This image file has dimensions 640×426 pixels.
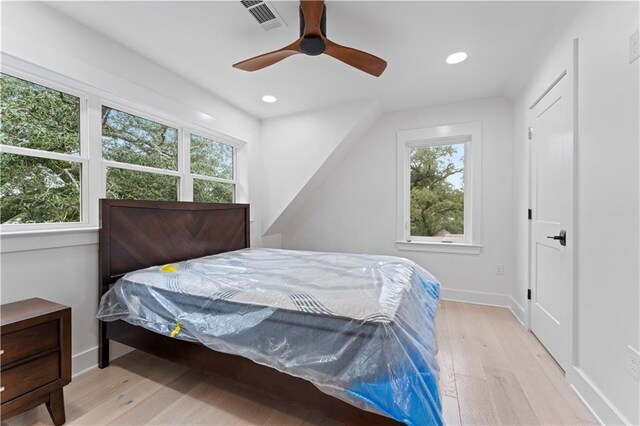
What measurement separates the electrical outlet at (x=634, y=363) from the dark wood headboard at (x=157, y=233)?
2.99m

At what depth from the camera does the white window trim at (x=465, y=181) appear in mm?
3217

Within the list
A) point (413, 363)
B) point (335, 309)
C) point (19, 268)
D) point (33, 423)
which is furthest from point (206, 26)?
point (33, 423)

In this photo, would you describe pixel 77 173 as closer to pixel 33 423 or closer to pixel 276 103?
pixel 33 423

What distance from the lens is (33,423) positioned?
1.44 metres

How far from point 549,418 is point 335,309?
4.35 feet

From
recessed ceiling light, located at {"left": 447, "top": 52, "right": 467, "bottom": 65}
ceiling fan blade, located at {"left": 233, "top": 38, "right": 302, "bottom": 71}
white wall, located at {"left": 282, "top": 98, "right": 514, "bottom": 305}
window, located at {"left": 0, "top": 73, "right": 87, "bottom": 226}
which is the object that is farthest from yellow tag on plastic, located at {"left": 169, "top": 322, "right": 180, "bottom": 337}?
recessed ceiling light, located at {"left": 447, "top": 52, "right": 467, "bottom": 65}

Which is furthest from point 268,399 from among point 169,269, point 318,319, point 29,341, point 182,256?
point 182,256

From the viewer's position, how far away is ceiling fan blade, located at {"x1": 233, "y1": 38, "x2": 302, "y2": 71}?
1.78 meters

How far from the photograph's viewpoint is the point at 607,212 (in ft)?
4.63

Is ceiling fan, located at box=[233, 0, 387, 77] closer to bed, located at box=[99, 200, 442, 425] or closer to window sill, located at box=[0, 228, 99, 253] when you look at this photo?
bed, located at box=[99, 200, 442, 425]

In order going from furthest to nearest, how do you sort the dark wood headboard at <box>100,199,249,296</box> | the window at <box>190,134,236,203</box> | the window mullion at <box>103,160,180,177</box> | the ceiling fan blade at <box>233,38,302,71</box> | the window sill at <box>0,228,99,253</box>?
the window at <box>190,134,236,203</box> → the window mullion at <box>103,160,180,177</box> → the dark wood headboard at <box>100,199,249,296</box> → the ceiling fan blade at <box>233,38,302,71</box> → the window sill at <box>0,228,99,253</box>

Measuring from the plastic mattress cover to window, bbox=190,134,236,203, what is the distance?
1195 mm

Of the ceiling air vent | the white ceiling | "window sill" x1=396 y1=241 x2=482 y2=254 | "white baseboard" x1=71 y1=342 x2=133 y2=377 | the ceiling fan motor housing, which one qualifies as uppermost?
the white ceiling

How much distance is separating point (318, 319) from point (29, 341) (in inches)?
56.9
